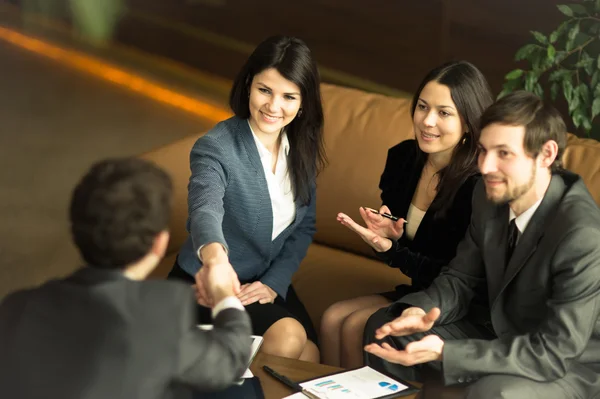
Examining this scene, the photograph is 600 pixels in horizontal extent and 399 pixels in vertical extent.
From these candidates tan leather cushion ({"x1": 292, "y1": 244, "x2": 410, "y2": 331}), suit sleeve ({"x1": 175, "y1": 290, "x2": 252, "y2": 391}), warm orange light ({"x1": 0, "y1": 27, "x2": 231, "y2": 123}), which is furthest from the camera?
warm orange light ({"x1": 0, "y1": 27, "x2": 231, "y2": 123})

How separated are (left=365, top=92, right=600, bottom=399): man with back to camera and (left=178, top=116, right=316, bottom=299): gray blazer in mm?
647

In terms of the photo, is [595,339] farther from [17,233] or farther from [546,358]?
[17,233]

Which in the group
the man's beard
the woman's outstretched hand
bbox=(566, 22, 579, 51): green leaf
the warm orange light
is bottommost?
the warm orange light

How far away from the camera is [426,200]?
9.05 ft

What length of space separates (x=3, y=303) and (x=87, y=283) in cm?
15

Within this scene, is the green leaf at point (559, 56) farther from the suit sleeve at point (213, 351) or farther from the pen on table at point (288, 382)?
the suit sleeve at point (213, 351)

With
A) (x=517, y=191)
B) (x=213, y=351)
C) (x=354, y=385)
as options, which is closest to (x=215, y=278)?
(x=213, y=351)

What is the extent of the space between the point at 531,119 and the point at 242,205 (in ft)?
3.21

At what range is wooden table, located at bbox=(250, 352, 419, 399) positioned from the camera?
2.14 m

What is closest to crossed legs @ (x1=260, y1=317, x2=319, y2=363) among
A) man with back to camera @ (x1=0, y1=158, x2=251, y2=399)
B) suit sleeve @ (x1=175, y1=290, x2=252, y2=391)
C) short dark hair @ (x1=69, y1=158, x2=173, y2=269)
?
suit sleeve @ (x1=175, y1=290, x2=252, y2=391)

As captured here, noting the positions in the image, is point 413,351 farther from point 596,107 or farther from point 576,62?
point 576,62

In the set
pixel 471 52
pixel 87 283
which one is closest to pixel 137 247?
pixel 87 283

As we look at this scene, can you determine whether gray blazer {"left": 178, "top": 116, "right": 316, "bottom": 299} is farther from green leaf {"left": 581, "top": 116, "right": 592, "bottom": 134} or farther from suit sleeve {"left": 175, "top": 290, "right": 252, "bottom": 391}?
green leaf {"left": 581, "top": 116, "right": 592, "bottom": 134}

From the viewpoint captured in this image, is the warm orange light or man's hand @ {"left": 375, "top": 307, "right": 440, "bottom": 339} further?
the warm orange light
